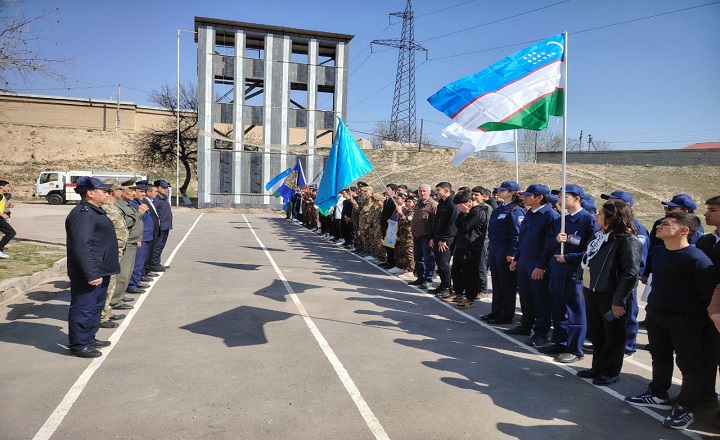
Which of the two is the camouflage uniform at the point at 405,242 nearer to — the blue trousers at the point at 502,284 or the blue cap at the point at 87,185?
the blue trousers at the point at 502,284

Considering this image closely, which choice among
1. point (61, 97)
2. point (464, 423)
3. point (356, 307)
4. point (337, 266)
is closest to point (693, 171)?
point (337, 266)

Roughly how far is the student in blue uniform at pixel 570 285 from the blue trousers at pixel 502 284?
1.26 m

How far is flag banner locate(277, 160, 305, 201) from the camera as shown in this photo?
2344 cm

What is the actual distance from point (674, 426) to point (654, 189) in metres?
38.3

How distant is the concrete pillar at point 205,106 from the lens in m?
35.4

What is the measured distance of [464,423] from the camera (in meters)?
4.14

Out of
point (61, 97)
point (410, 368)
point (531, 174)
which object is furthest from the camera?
point (61, 97)

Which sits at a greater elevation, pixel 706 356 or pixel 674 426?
pixel 706 356

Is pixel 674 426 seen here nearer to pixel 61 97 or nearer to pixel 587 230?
pixel 587 230

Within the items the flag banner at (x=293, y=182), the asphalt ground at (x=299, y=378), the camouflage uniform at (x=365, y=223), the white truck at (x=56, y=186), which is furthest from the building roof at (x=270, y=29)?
the asphalt ground at (x=299, y=378)

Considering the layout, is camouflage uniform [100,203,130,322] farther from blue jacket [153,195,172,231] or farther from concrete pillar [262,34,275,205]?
concrete pillar [262,34,275,205]

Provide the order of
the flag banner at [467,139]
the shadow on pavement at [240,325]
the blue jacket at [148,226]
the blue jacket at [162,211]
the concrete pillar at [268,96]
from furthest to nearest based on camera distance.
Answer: the concrete pillar at [268,96]
the blue jacket at [162,211]
the blue jacket at [148,226]
the flag banner at [467,139]
the shadow on pavement at [240,325]

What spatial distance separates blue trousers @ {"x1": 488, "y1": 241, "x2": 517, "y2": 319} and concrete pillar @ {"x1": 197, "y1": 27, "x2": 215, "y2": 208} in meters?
31.4

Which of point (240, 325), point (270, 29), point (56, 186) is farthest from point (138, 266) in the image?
point (56, 186)
